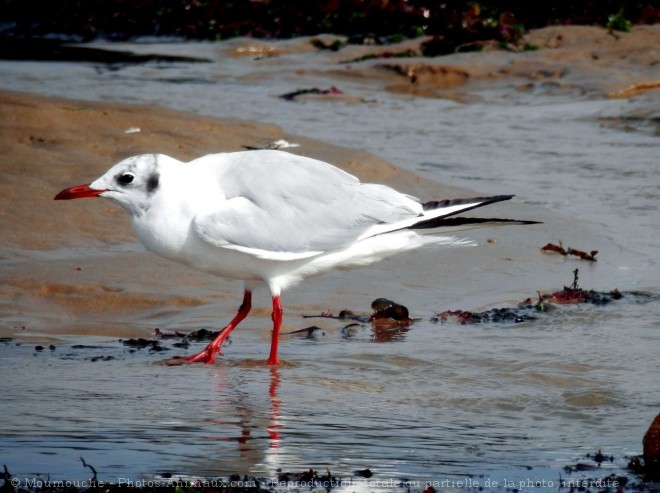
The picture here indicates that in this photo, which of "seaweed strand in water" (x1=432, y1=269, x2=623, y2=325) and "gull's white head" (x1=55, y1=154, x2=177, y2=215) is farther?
"seaweed strand in water" (x1=432, y1=269, x2=623, y2=325)

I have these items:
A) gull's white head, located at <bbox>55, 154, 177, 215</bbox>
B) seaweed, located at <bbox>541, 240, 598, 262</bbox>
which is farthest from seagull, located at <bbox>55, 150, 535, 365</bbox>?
seaweed, located at <bbox>541, 240, 598, 262</bbox>

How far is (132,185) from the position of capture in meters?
5.69

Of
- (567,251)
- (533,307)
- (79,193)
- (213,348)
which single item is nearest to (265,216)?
(213,348)

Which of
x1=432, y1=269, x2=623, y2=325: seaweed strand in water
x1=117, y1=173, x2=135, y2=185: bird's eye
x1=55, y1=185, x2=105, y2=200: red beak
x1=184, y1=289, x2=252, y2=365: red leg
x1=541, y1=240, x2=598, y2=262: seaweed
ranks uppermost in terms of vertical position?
x1=117, y1=173, x2=135, y2=185: bird's eye

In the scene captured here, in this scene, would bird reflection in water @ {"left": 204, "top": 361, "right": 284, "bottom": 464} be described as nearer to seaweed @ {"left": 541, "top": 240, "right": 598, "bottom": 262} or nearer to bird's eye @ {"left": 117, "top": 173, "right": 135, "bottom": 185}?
bird's eye @ {"left": 117, "top": 173, "right": 135, "bottom": 185}

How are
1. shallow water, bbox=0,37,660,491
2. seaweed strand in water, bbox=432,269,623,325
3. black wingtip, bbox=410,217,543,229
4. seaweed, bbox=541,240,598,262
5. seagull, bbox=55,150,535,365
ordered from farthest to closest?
1. seaweed, bbox=541,240,598,262
2. seaweed strand in water, bbox=432,269,623,325
3. black wingtip, bbox=410,217,543,229
4. seagull, bbox=55,150,535,365
5. shallow water, bbox=0,37,660,491

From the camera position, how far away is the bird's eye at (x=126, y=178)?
18.6ft

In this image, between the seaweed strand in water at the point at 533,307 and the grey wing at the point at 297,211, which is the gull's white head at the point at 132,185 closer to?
the grey wing at the point at 297,211

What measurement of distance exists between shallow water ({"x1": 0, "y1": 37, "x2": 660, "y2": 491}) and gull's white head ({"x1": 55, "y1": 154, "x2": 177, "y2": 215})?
0.74 meters

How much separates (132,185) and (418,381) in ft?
5.25

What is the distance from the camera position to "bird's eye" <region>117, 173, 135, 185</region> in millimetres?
5680

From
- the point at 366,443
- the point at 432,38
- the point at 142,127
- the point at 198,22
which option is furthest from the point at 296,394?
the point at 198,22

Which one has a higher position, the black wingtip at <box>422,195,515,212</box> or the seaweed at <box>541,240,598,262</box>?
the black wingtip at <box>422,195,515,212</box>

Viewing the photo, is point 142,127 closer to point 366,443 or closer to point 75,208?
point 75,208
